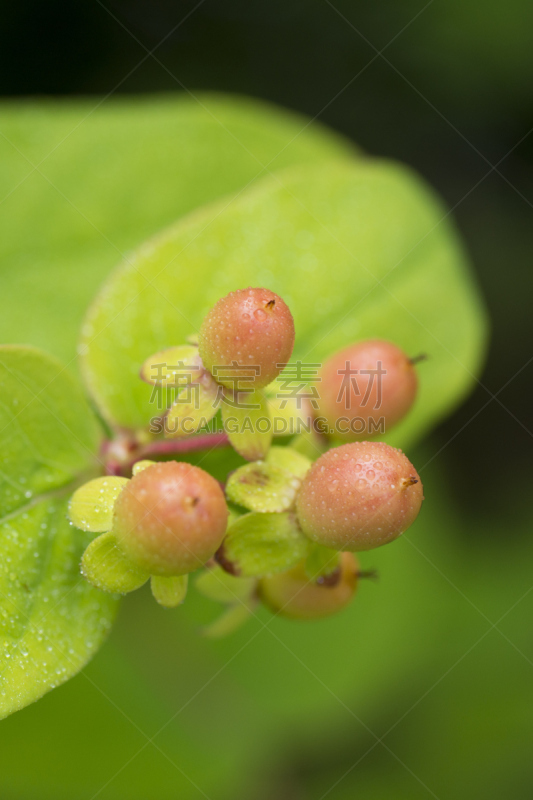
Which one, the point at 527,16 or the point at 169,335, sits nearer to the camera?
the point at 169,335

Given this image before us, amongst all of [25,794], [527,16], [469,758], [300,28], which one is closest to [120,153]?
[300,28]

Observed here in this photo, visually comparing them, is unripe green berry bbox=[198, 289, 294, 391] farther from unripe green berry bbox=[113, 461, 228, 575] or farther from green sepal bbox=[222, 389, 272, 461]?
unripe green berry bbox=[113, 461, 228, 575]

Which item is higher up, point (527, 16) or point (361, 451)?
point (527, 16)

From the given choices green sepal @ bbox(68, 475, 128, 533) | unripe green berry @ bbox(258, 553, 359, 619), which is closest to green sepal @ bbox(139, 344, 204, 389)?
green sepal @ bbox(68, 475, 128, 533)

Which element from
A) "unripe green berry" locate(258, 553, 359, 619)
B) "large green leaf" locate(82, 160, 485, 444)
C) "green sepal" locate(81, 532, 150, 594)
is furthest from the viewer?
"large green leaf" locate(82, 160, 485, 444)

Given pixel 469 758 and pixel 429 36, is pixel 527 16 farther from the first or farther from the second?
A: pixel 469 758

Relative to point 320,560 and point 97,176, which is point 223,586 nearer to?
point 320,560
